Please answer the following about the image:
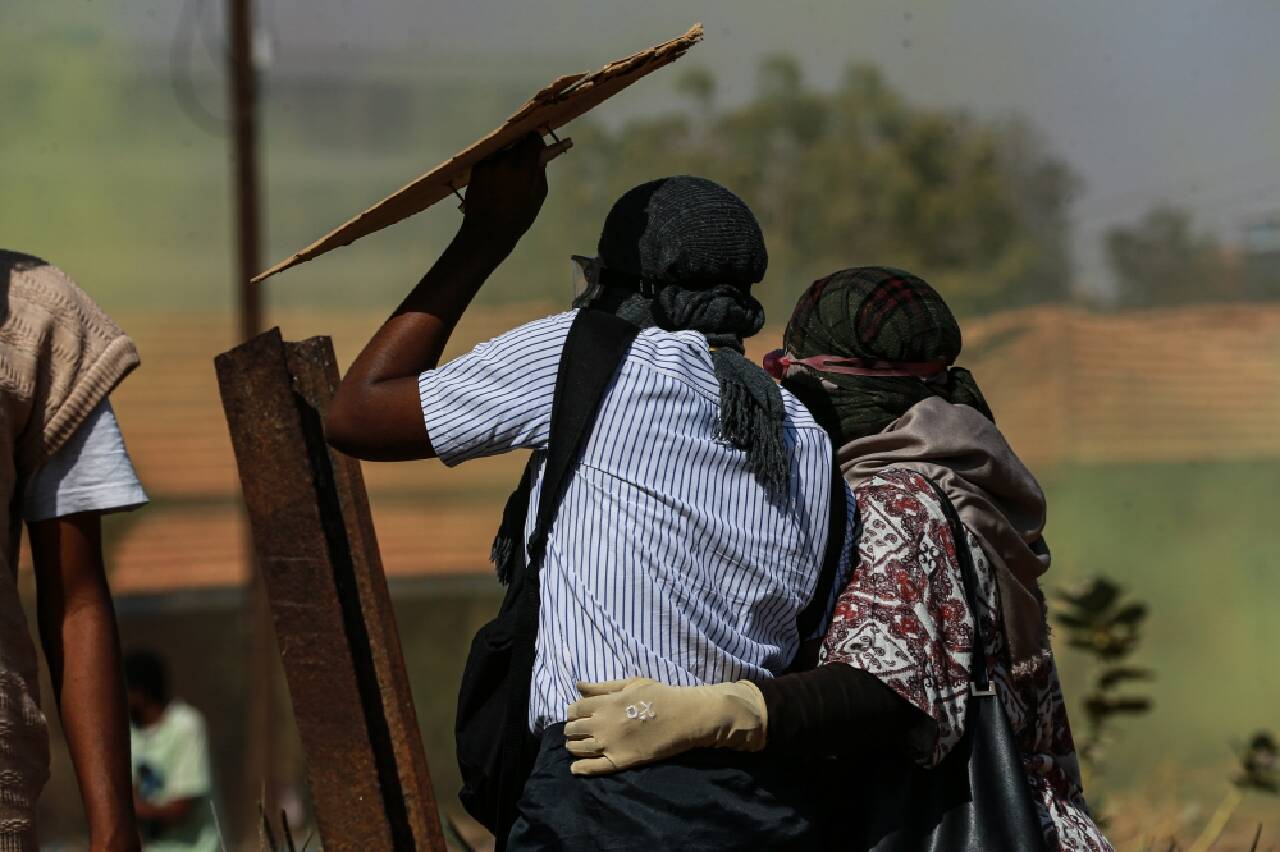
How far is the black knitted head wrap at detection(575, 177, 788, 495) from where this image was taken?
2.30 metres

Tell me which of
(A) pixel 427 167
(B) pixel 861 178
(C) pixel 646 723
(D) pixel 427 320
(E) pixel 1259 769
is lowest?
(E) pixel 1259 769

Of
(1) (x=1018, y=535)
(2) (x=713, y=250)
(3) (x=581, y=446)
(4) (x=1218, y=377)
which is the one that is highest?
(2) (x=713, y=250)

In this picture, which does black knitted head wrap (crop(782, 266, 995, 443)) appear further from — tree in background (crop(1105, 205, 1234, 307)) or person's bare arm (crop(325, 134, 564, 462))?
tree in background (crop(1105, 205, 1234, 307))

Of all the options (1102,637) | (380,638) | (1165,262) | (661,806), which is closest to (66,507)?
(380,638)

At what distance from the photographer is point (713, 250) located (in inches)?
92.7

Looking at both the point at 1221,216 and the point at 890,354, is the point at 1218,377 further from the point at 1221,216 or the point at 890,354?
the point at 890,354

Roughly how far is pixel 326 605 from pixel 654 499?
714 mm

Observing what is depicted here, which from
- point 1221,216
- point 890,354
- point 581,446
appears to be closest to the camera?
point 581,446

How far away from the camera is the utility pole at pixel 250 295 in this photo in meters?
8.70

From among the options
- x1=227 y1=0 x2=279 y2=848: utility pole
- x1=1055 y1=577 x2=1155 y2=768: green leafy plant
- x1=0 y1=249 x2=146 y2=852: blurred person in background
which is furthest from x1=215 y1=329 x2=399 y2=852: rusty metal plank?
x1=227 y1=0 x2=279 y2=848: utility pole

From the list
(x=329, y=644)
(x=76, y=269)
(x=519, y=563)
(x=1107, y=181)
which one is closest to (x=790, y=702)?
(x=519, y=563)

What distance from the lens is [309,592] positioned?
2.73m

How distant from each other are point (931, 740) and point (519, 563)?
587 mm

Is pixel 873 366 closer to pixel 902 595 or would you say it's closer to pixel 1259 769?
pixel 902 595
